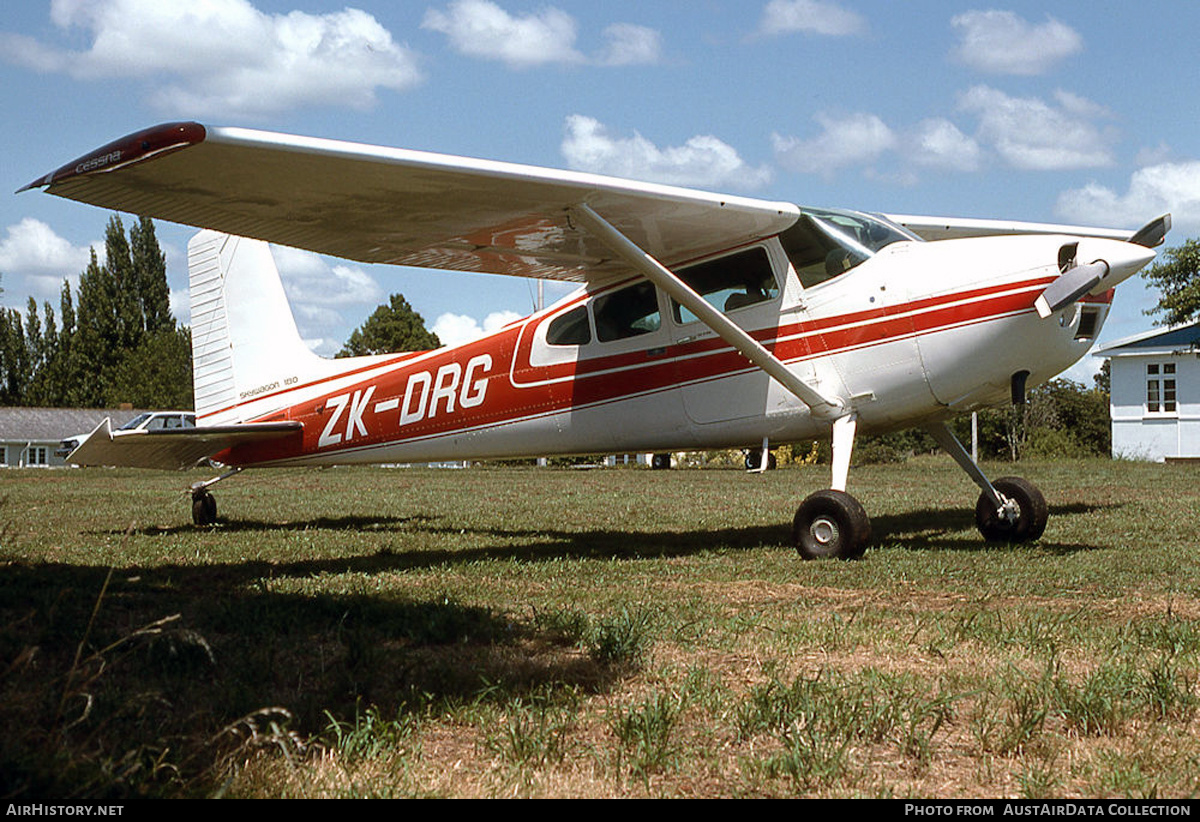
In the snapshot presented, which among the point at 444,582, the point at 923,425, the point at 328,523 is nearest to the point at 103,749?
the point at 444,582

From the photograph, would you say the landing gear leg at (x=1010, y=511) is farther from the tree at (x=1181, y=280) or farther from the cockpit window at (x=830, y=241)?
the tree at (x=1181, y=280)

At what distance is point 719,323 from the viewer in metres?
7.82

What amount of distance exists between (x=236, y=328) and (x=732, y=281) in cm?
631

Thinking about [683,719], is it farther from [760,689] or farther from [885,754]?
[885,754]

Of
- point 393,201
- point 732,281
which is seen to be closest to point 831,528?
point 732,281

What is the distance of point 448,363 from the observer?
1009 cm

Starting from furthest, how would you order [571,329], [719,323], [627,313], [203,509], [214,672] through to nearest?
[203,509]
[571,329]
[627,313]
[719,323]
[214,672]

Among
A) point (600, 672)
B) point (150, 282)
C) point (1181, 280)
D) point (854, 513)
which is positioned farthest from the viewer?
point (150, 282)

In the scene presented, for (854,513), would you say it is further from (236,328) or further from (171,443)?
(236,328)

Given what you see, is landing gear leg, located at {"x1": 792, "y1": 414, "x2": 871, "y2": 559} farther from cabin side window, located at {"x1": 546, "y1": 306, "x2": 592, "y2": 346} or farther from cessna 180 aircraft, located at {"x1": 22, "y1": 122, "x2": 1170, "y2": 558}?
cabin side window, located at {"x1": 546, "y1": 306, "x2": 592, "y2": 346}

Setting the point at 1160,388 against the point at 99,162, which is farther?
the point at 1160,388

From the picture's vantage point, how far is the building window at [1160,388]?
36531 mm

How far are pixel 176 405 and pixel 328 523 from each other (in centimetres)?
5659

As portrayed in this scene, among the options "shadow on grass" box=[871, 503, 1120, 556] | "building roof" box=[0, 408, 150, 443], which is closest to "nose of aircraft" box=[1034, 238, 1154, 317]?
"shadow on grass" box=[871, 503, 1120, 556]
